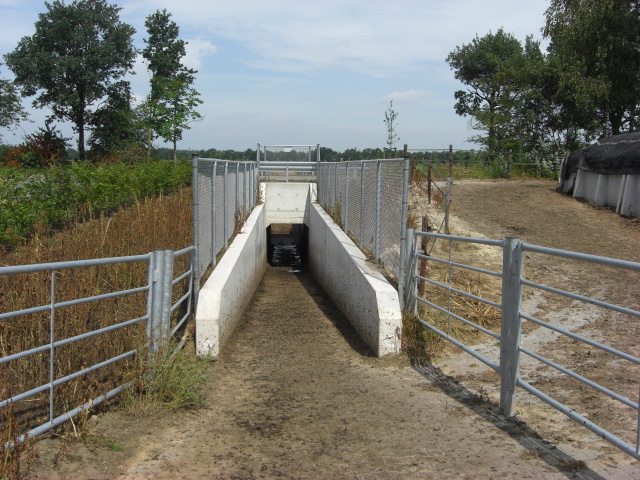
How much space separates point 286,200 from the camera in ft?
68.8

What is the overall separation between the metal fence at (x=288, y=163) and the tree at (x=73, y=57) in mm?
26030

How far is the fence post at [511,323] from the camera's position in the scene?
190 inches

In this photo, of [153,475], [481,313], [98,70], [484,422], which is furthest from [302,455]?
[98,70]

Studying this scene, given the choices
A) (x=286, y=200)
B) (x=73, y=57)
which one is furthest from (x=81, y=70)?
(x=286, y=200)

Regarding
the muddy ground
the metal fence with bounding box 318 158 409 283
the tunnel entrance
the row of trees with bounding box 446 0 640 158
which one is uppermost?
the row of trees with bounding box 446 0 640 158

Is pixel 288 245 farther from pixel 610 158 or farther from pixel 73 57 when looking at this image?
pixel 73 57

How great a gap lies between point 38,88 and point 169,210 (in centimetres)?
4361

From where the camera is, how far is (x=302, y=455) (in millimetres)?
4320

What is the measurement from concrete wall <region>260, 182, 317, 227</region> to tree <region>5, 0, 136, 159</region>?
32.8m

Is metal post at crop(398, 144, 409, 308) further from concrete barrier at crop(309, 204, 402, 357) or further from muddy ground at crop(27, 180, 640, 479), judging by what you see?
muddy ground at crop(27, 180, 640, 479)

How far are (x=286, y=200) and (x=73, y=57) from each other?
114 feet

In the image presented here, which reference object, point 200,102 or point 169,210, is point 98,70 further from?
point 169,210

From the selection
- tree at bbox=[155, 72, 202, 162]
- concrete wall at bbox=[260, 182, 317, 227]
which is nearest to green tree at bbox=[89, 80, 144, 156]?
tree at bbox=[155, 72, 202, 162]

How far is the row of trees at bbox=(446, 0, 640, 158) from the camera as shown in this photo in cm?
2888
